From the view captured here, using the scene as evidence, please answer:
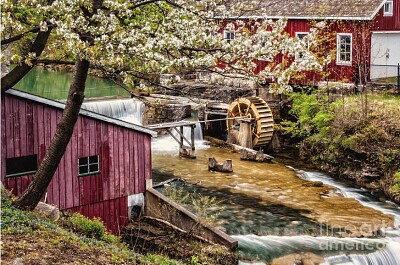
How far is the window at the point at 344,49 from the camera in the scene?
28.2 metres

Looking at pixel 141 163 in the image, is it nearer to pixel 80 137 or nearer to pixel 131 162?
pixel 131 162

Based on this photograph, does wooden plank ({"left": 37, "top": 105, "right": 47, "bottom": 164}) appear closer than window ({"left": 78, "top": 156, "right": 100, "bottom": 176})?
Yes

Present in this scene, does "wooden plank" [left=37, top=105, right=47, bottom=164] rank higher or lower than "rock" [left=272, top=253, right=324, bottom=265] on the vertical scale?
higher

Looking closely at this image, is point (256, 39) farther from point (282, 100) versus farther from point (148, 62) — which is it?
point (282, 100)

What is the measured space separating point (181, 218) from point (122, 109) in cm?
1533

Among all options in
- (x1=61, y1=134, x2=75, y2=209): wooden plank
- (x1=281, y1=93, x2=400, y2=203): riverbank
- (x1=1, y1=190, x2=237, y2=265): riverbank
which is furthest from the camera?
(x1=281, y1=93, x2=400, y2=203): riverbank

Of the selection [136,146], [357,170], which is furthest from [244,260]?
[357,170]

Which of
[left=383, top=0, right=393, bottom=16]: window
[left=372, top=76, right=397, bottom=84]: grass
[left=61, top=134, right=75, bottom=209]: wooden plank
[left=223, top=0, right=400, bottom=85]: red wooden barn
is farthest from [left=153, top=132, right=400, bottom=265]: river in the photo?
[left=383, top=0, right=393, bottom=16]: window

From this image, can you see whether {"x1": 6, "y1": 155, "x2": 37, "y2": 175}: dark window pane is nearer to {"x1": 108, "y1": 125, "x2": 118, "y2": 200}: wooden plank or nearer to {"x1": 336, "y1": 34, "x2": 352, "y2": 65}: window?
{"x1": 108, "y1": 125, "x2": 118, "y2": 200}: wooden plank

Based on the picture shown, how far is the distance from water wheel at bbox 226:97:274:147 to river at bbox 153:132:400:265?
263cm

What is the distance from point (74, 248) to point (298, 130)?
1847 cm

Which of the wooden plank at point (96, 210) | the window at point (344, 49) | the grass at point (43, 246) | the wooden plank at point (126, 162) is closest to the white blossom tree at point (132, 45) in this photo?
the grass at point (43, 246)

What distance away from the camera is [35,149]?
49.8ft

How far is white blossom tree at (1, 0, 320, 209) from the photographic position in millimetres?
10031
